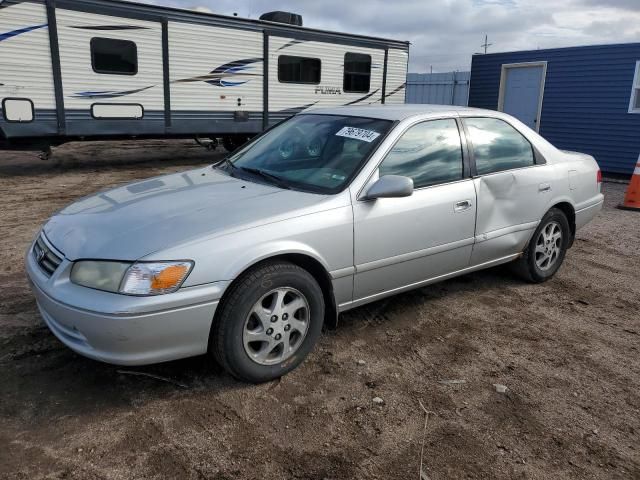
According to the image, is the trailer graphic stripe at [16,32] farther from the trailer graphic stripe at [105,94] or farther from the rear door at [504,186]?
the rear door at [504,186]

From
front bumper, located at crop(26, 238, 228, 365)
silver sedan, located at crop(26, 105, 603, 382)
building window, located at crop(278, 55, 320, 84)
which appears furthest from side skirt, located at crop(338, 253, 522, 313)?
building window, located at crop(278, 55, 320, 84)

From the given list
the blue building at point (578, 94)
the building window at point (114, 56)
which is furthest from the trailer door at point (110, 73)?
the blue building at point (578, 94)

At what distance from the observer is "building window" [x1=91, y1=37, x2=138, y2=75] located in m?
9.58

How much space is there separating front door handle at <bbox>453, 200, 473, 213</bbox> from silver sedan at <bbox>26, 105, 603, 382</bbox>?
0.04ft

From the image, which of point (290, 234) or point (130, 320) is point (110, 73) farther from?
point (130, 320)

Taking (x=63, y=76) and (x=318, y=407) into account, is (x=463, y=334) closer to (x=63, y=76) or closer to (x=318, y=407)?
(x=318, y=407)

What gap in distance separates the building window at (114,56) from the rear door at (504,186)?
777 centimetres

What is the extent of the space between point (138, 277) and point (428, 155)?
2.21 m

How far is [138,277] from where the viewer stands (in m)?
2.63

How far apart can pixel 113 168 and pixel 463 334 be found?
30.4 feet

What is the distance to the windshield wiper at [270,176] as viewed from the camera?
3.49m

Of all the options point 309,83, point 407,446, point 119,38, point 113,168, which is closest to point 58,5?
point 119,38

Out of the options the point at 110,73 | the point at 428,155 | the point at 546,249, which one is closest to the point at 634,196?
the point at 546,249

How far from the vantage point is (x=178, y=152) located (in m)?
14.1
